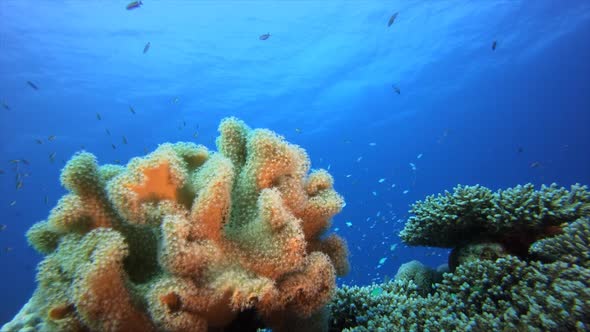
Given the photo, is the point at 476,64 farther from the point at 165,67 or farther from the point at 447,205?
the point at 447,205

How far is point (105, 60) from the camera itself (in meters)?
29.0

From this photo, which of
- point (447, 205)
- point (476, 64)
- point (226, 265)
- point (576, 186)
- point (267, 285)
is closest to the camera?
point (267, 285)

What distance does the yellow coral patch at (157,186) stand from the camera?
246cm

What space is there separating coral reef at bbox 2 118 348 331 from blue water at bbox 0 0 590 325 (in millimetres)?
11271

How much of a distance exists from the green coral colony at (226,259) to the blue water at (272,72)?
10.8m

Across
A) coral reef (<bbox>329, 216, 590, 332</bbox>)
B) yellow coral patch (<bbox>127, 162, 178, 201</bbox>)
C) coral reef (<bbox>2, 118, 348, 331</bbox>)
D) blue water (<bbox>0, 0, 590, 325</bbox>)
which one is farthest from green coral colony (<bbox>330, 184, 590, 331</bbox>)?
blue water (<bbox>0, 0, 590, 325</bbox>)

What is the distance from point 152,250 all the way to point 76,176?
32.3 inches

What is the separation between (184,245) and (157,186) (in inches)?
21.7

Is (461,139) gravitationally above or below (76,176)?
above

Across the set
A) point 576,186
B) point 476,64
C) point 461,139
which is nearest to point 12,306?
point 576,186

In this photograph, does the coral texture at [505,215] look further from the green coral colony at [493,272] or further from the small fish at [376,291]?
the small fish at [376,291]

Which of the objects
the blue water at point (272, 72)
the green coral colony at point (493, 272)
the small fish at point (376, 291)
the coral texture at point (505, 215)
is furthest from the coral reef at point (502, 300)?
the blue water at point (272, 72)

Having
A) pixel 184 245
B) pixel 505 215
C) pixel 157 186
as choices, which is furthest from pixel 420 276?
pixel 157 186

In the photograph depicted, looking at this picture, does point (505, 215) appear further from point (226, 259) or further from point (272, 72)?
point (272, 72)
